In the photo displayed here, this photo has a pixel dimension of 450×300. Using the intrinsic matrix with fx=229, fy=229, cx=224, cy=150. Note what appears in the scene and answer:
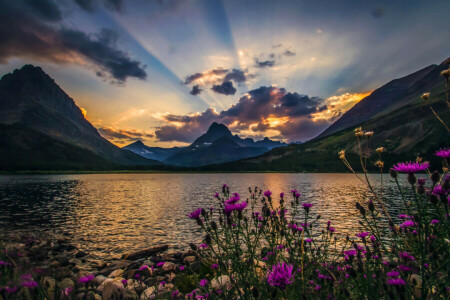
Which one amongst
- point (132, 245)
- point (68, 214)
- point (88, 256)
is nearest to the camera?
point (88, 256)

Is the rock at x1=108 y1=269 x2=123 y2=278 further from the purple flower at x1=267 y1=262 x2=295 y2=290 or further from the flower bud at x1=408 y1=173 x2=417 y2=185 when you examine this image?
the flower bud at x1=408 y1=173 x2=417 y2=185

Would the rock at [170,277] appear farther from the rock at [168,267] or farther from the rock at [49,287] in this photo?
the rock at [49,287]

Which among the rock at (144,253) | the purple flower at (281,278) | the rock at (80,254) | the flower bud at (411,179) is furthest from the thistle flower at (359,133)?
the rock at (80,254)

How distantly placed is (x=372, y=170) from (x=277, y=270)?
214454mm

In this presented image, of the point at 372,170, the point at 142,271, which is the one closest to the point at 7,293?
the point at 142,271

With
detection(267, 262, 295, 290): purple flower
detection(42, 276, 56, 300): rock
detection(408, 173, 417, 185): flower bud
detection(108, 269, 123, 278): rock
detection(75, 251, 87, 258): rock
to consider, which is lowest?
detection(75, 251, 87, 258): rock

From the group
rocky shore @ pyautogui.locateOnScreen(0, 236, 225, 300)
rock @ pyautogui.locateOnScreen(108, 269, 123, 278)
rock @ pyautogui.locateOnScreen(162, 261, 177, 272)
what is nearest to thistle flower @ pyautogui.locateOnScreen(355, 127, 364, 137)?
rocky shore @ pyautogui.locateOnScreen(0, 236, 225, 300)

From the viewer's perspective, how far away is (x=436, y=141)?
195 metres

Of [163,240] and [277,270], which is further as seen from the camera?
[163,240]

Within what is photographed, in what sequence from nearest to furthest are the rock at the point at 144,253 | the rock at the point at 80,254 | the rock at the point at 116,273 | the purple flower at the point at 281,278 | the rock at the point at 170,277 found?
the purple flower at the point at 281,278 → the rock at the point at 170,277 → the rock at the point at 116,273 → the rock at the point at 144,253 → the rock at the point at 80,254

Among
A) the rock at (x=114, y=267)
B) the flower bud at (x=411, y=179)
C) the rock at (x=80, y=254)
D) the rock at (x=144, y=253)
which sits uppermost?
the flower bud at (x=411, y=179)

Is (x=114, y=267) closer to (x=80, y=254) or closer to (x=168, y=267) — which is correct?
(x=168, y=267)

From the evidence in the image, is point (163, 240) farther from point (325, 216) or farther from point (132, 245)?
point (325, 216)

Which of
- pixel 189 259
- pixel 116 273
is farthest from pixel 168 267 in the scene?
pixel 116 273
